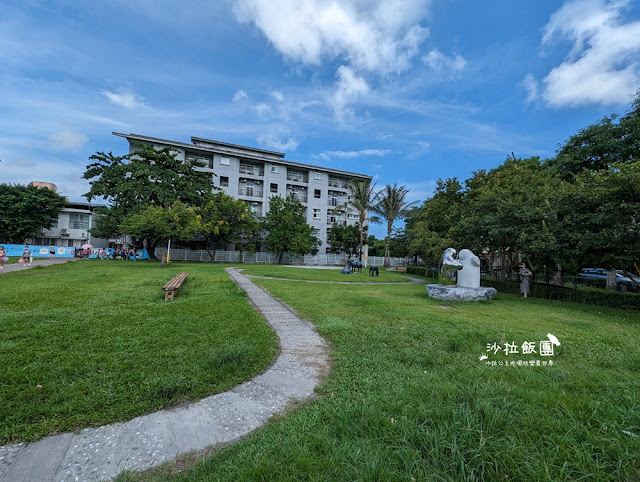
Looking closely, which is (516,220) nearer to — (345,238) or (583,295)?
(583,295)

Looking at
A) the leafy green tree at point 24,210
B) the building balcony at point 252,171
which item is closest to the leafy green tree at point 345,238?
the building balcony at point 252,171

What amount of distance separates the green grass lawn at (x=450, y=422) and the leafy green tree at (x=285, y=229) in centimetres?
2732

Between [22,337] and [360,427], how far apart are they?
5267 millimetres

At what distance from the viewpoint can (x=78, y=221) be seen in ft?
131

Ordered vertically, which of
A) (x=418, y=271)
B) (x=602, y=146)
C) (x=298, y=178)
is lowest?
(x=418, y=271)

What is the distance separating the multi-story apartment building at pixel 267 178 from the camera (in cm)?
3506

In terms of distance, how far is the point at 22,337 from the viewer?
429 cm

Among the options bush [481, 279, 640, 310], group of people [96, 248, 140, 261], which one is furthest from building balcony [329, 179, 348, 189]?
bush [481, 279, 640, 310]

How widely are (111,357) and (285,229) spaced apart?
28.0 meters

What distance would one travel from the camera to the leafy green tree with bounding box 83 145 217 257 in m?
24.6

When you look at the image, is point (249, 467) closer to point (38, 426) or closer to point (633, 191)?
point (38, 426)

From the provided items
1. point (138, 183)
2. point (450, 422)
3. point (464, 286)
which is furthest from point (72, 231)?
point (450, 422)

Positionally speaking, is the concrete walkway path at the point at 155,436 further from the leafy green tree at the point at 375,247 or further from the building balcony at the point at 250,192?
the leafy green tree at the point at 375,247

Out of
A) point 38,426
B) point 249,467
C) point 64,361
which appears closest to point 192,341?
point 64,361
